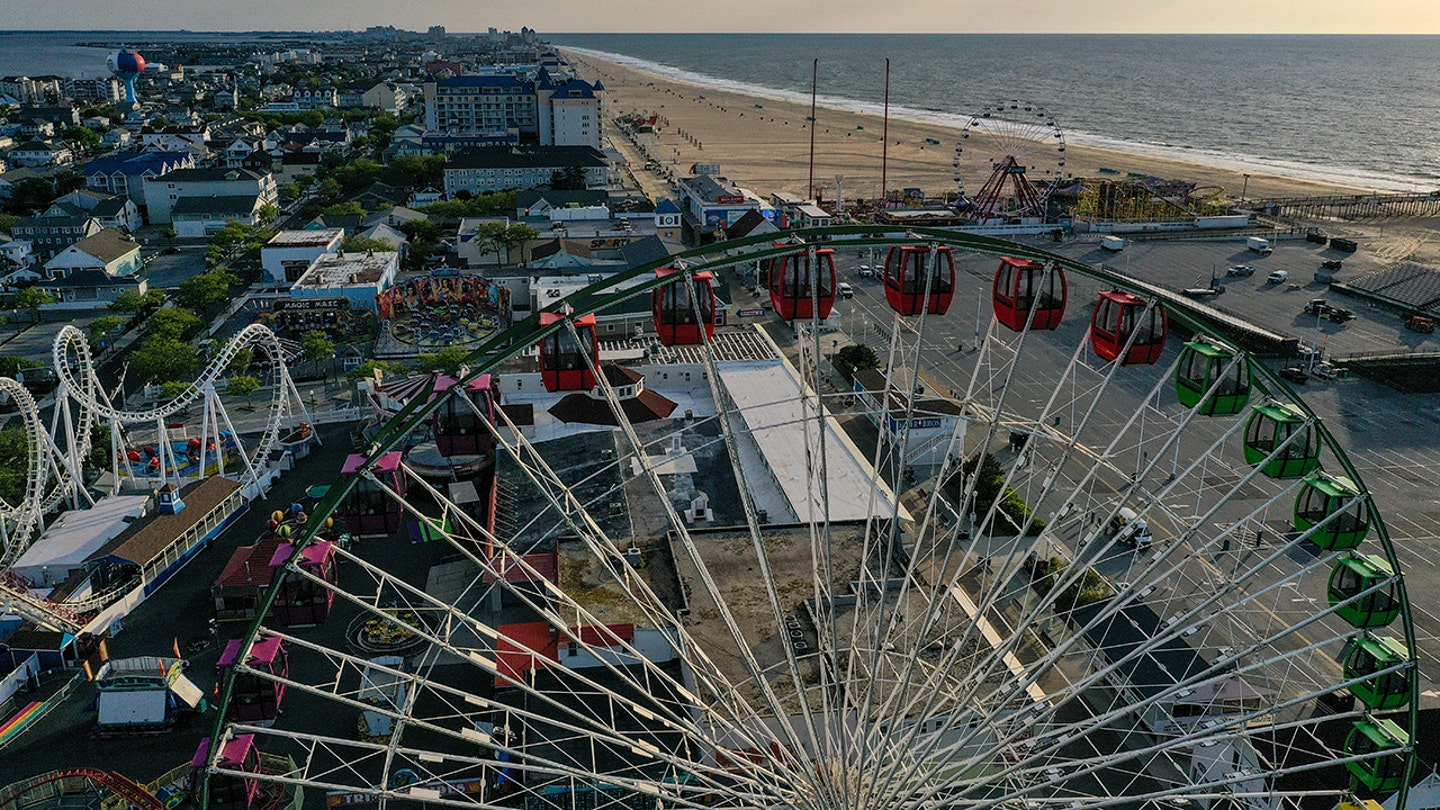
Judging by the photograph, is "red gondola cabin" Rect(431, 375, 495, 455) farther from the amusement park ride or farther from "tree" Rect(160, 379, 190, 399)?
"tree" Rect(160, 379, 190, 399)

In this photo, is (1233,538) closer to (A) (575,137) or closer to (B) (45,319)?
(B) (45,319)

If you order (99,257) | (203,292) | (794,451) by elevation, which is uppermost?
(99,257)

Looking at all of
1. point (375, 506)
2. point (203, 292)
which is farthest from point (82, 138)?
point (375, 506)

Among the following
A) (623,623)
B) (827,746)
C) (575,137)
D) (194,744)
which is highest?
(575,137)

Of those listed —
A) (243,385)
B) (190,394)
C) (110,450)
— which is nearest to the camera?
(190,394)

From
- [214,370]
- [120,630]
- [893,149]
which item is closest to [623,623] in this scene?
[120,630]

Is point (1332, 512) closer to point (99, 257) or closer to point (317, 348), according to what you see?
point (317, 348)
